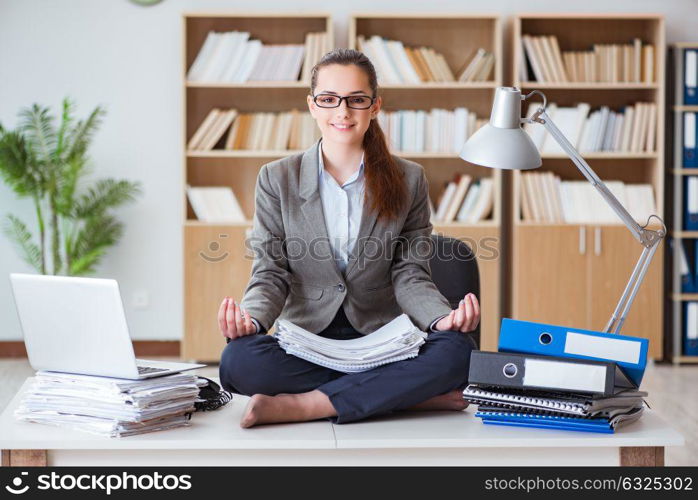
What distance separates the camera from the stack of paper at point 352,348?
2062 mm

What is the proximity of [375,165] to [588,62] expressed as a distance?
2790 mm

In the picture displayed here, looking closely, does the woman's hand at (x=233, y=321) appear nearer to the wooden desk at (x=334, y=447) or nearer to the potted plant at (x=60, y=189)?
the wooden desk at (x=334, y=447)

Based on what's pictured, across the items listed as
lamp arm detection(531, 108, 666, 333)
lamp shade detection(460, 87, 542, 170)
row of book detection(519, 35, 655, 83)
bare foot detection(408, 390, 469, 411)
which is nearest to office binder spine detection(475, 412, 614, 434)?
bare foot detection(408, 390, 469, 411)

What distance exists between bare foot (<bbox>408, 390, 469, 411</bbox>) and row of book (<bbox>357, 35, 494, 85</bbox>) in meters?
2.89

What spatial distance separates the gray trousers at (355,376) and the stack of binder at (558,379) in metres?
0.09

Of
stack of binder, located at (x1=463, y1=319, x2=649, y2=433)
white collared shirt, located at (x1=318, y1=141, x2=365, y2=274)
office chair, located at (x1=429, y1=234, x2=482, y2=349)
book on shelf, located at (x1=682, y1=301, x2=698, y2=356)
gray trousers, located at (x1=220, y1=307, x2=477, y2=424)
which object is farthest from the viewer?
book on shelf, located at (x1=682, y1=301, x2=698, y2=356)

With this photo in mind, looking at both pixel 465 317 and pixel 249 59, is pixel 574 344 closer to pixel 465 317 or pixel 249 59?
pixel 465 317

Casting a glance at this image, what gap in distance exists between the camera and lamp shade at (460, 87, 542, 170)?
207 centimetres

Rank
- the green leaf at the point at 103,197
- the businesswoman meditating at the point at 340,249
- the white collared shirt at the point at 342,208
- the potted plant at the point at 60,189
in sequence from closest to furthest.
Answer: the businesswoman meditating at the point at 340,249, the white collared shirt at the point at 342,208, the potted plant at the point at 60,189, the green leaf at the point at 103,197

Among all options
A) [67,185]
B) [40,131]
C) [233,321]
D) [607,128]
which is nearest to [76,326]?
[233,321]

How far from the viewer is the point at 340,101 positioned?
7.47ft

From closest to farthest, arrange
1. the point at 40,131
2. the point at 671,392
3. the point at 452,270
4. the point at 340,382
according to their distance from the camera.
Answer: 1. the point at 340,382
2. the point at 452,270
3. the point at 671,392
4. the point at 40,131

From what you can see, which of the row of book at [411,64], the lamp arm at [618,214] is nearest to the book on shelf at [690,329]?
the row of book at [411,64]

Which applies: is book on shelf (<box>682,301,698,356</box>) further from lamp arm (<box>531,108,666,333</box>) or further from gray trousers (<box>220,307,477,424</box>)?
gray trousers (<box>220,307,477,424</box>)
